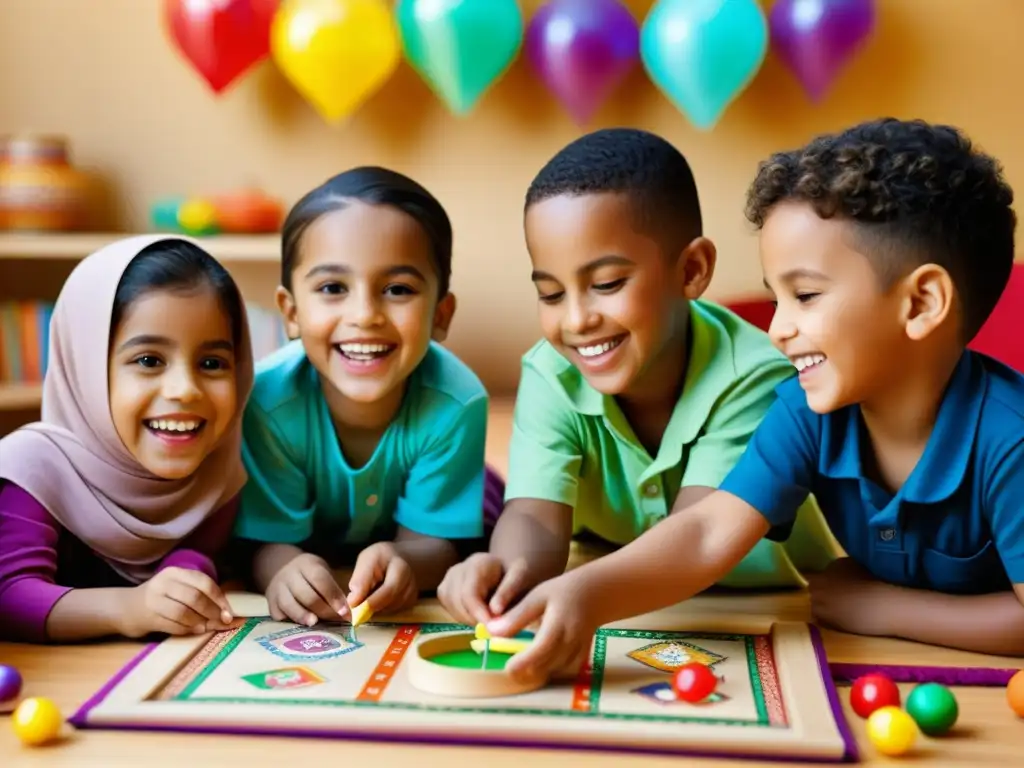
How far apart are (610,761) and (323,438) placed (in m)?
0.63

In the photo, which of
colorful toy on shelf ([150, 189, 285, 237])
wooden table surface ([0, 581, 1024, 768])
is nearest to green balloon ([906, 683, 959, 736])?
wooden table surface ([0, 581, 1024, 768])

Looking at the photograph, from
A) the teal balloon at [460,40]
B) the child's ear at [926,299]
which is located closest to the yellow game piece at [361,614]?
the child's ear at [926,299]

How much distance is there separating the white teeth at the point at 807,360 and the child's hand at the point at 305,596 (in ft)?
1.49

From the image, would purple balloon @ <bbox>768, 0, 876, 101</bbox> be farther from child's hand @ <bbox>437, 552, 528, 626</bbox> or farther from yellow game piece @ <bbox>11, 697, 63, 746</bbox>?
Answer: yellow game piece @ <bbox>11, 697, 63, 746</bbox>

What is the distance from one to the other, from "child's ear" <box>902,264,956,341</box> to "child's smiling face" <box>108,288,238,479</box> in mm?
644

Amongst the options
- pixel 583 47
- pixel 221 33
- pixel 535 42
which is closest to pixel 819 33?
pixel 583 47

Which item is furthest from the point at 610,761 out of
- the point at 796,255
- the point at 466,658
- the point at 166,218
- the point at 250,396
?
the point at 166,218

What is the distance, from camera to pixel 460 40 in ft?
9.01

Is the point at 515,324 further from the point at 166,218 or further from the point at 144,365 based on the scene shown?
the point at 144,365

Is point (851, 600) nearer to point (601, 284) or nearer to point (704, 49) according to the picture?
point (601, 284)

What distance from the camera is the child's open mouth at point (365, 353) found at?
1.27 meters

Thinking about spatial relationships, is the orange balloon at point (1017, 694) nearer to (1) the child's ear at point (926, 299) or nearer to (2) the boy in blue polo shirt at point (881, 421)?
(2) the boy in blue polo shirt at point (881, 421)

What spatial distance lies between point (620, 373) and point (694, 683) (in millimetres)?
364

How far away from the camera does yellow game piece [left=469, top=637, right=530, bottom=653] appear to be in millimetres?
965
